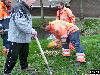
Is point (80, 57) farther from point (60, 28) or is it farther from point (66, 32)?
point (60, 28)

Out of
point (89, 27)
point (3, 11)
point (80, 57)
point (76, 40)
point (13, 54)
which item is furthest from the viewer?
point (89, 27)

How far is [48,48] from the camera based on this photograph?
39.0 ft

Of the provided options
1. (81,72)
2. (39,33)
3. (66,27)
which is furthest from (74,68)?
(39,33)

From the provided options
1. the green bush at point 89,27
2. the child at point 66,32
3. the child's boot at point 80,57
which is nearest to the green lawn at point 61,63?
the child's boot at point 80,57

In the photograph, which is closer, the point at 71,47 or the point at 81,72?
the point at 81,72

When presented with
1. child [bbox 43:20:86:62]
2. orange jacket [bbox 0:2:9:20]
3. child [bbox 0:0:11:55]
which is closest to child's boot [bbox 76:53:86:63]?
child [bbox 43:20:86:62]

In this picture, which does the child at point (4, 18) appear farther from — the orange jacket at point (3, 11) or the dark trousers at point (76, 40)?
the dark trousers at point (76, 40)

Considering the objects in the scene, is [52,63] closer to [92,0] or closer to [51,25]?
[51,25]

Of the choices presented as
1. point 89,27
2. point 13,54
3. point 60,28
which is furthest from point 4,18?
point 89,27

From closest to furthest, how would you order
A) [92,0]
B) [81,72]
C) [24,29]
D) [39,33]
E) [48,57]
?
[24,29]
[81,72]
[48,57]
[39,33]
[92,0]

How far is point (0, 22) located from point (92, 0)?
1370 cm

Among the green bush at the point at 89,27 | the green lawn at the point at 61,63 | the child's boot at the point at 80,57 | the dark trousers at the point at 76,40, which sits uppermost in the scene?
the dark trousers at the point at 76,40

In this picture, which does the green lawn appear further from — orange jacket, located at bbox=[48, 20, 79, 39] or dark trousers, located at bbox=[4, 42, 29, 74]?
orange jacket, located at bbox=[48, 20, 79, 39]

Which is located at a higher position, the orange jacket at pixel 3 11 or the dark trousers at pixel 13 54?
the orange jacket at pixel 3 11
